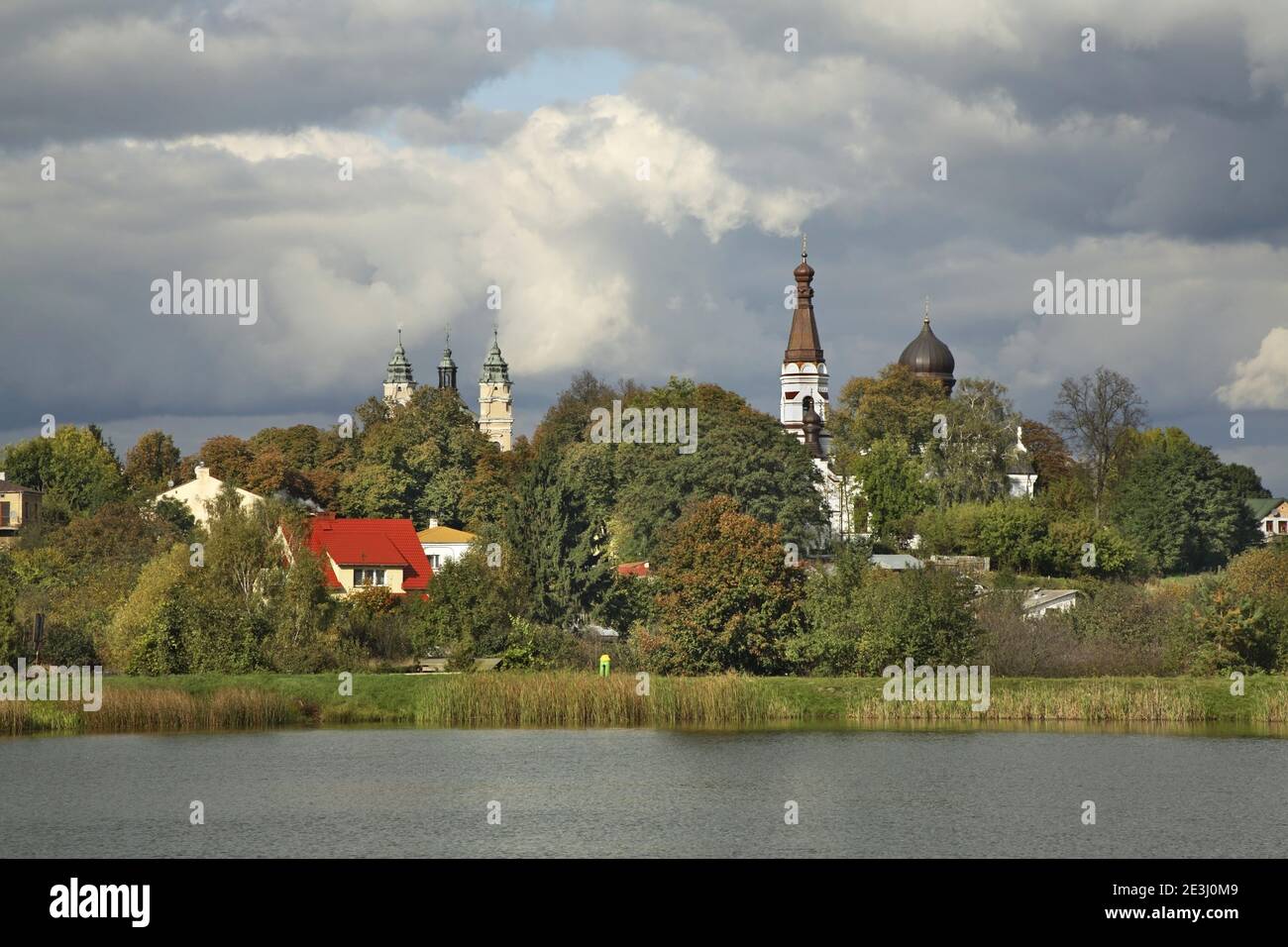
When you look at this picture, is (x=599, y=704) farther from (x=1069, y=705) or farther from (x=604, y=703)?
(x=1069, y=705)

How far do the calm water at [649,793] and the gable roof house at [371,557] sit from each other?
122 ft

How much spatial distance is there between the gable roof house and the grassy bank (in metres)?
30.0

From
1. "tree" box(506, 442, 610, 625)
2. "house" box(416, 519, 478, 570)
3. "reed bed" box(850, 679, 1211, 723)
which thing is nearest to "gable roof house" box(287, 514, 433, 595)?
"tree" box(506, 442, 610, 625)

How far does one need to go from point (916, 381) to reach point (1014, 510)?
35320 mm

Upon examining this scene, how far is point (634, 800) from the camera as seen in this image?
120 ft

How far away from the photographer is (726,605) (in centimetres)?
5784

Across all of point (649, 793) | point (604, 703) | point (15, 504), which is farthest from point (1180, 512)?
point (15, 504)

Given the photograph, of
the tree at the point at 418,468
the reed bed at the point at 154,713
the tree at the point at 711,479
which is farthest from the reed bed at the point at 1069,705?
the tree at the point at 418,468

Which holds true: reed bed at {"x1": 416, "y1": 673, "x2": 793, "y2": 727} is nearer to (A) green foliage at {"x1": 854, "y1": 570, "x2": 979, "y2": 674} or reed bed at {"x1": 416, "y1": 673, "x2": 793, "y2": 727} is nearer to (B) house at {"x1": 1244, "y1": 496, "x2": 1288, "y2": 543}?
(A) green foliage at {"x1": 854, "y1": 570, "x2": 979, "y2": 674}

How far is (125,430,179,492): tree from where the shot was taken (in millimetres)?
132750

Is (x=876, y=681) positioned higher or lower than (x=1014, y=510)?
lower

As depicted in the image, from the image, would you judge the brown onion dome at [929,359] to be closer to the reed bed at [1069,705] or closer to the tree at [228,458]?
the tree at [228,458]
